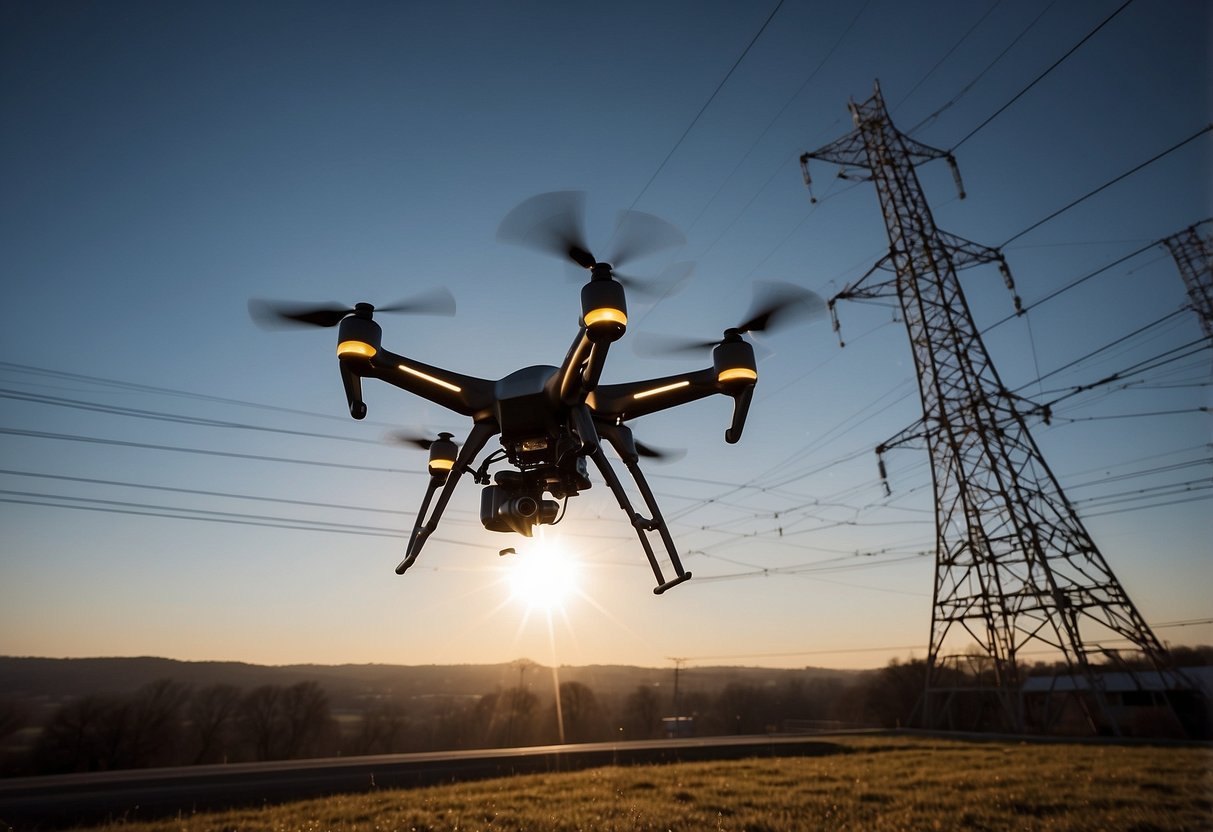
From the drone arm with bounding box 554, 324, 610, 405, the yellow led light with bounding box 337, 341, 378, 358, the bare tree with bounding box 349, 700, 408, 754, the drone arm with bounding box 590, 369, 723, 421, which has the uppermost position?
the yellow led light with bounding box 337, 341, 378, 358

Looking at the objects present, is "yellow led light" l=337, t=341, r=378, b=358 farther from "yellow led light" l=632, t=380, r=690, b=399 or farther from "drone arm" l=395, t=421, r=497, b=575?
"yellow led light" l=632, t=380, r=690, b=399

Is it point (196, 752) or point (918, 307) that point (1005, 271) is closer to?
point (918, 307)

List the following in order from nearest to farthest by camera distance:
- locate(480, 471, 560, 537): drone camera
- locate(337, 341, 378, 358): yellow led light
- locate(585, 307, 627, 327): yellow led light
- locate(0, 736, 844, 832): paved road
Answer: locate(585, 307, 627, 327): yellow led light
locate(337, 341, 378, 358): yellow led light
locate(480, 471, 560, 537): drone camera
locate(0, 736, 844, 832): paved road

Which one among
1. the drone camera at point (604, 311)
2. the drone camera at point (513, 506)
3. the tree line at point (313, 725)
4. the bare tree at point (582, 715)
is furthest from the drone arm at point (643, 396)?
the bare tree at point (582, 715)

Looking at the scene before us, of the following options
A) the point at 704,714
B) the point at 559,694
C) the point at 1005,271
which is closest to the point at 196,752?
the point at 559,694

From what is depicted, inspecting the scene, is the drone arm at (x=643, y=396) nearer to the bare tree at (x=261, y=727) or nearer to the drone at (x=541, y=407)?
the drone at (x=541, y=407)

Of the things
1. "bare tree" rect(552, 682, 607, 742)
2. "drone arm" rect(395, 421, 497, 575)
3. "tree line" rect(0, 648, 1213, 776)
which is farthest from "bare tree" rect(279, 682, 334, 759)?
"drone arm" rect(395, 421, 497, 575)
